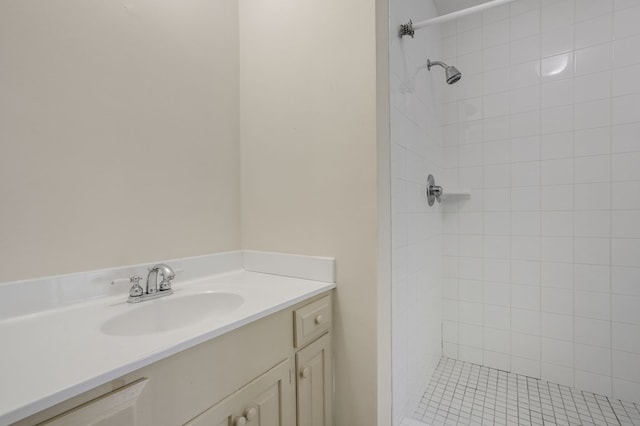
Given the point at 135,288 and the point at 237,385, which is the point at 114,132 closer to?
the point at 135,288

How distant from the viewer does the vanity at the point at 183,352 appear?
0.54 meters

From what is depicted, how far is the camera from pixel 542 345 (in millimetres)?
1867

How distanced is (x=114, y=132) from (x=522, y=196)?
2271 mm

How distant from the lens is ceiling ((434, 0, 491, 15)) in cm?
204

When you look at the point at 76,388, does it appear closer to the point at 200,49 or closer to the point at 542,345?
the point at 200,49

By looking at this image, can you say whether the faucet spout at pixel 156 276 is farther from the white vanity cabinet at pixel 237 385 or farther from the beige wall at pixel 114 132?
the white vanity cabinet at pixel 237 385

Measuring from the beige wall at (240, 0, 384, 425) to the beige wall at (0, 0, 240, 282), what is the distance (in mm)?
140

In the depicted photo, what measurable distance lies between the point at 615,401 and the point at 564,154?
1.45m

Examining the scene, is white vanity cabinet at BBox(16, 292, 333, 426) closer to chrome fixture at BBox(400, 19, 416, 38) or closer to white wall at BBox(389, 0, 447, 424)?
white wall at BBox(389, 0, 447, 424)

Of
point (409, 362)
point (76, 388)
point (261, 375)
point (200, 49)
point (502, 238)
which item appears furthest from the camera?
point (502, 238)

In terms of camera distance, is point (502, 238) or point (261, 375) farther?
point (502, 238)

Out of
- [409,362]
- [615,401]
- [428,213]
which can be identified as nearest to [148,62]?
[428,213]

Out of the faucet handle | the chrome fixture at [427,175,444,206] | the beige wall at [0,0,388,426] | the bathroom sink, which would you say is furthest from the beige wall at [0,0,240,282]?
the chrome fixture at [427,175,444,206]

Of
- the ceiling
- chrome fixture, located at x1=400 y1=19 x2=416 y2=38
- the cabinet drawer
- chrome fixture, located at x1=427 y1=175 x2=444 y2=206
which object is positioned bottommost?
the cabinet drawer
